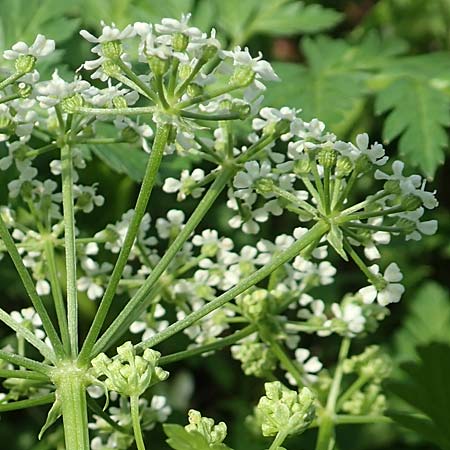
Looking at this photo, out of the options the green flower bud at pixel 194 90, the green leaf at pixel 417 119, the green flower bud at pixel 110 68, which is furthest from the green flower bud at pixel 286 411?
the green leaf at pixel 417 119

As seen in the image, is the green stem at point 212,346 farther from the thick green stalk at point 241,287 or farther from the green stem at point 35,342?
the green stem at point 35,342

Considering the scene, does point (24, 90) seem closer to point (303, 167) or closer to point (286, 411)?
point (303, 167)

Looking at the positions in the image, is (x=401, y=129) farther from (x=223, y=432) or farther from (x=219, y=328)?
(x=223, y=432)

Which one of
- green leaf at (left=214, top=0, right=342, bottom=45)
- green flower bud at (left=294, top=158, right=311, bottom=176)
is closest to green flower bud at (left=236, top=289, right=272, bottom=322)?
green flower bud at (left=294, top=158, right=311, bottom=176)

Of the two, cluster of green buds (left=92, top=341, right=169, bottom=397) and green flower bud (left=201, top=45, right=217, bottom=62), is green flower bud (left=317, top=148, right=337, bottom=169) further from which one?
cluster of green buds (left=92, top=341, right=169, bottom=397)

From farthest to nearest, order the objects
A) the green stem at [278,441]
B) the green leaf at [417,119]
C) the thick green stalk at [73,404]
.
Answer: the green leaf at [417,119] → the thick green stalk at [73,404] → the green stem at [278,441]

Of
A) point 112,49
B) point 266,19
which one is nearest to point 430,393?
point 112,49

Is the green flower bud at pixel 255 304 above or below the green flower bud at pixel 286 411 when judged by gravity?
above
